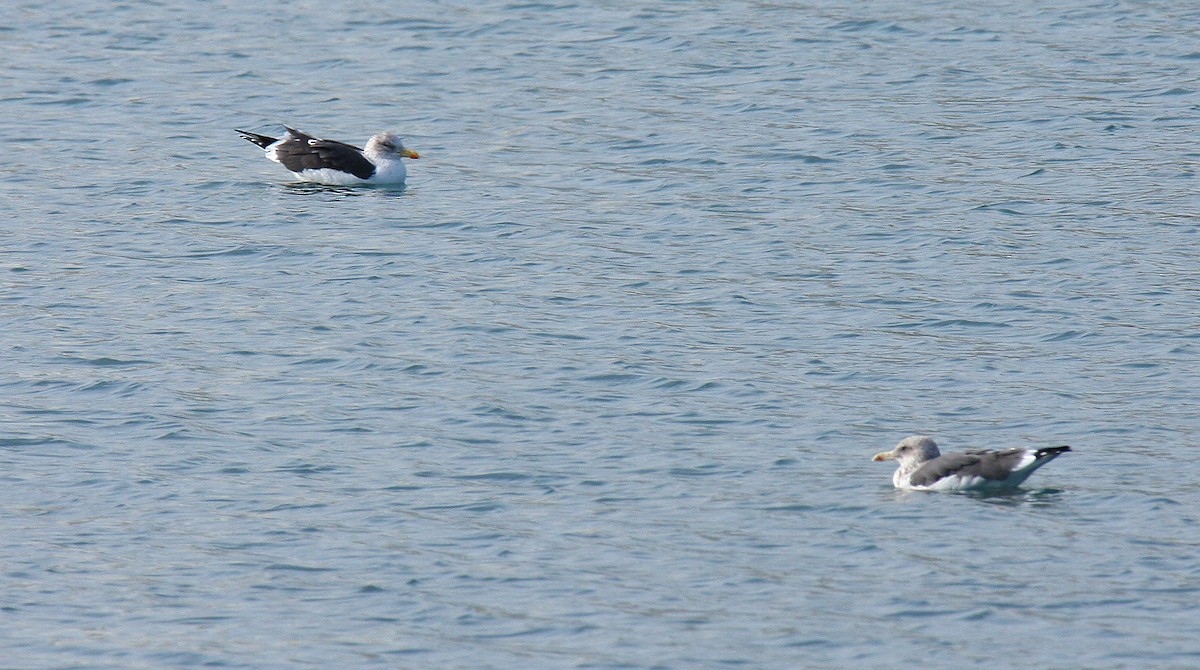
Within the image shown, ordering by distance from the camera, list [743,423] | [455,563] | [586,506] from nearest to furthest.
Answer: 1. [455,563]
2. [586,506]
3. [743,423]

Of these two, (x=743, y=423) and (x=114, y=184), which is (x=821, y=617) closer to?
(x=743, y=423)

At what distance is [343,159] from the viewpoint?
22812mm

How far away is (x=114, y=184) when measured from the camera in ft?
74.1

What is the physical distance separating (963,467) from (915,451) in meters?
0.35

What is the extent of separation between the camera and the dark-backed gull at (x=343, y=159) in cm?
2280

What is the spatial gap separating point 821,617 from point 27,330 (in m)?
9.00

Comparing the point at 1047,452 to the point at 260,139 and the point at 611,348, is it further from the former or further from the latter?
the point at 260,139

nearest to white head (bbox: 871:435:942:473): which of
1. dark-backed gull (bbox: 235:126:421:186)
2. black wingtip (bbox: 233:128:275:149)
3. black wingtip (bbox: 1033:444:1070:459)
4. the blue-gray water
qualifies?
the blue-gray water

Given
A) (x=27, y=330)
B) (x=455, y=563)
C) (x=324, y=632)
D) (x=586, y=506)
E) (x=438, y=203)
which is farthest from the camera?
(x=438, y=203)

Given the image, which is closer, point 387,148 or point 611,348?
point 611,348

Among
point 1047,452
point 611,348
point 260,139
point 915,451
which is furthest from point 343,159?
point 1047,452

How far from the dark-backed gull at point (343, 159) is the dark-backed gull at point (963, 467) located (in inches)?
434

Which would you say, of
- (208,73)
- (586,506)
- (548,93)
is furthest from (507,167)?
(586,506)

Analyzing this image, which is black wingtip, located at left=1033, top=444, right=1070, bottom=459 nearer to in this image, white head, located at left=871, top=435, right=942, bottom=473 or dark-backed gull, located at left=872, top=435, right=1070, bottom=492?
dark-backed gull, located at left=872, top=435, right=1070, bottom=492
